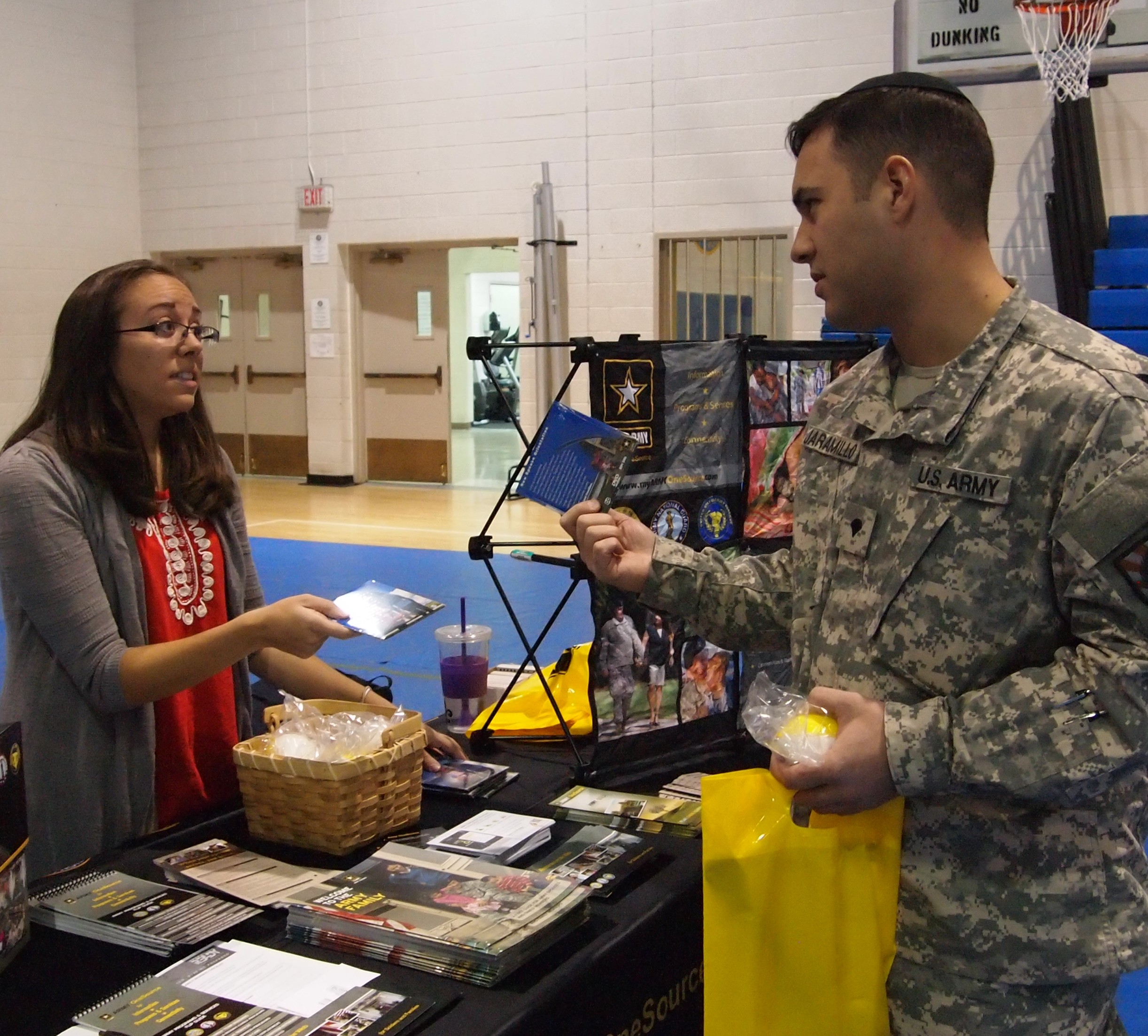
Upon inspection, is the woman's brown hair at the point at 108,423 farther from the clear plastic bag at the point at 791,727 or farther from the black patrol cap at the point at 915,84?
the black patrol cap at the point at 915,84

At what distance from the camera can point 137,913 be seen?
55.8 inches

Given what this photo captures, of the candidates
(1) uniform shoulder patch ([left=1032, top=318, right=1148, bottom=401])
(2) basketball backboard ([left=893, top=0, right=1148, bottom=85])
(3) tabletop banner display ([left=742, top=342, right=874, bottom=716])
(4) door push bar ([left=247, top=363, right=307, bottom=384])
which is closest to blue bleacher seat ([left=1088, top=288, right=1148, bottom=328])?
(2) basketball backboard ([left=893, top=0, right=1148, bottom=85])

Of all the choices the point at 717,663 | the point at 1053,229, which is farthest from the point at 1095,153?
the point at 717,663

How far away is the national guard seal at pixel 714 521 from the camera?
2.38 meters

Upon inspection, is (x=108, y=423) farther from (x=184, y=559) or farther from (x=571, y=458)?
(x=571, y=458)

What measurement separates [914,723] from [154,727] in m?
1.33

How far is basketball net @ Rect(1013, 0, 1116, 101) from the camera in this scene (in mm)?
5680

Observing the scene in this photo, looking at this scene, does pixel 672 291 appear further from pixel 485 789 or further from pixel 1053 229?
pixel 485 789

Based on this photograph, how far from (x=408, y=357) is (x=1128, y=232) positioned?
614 cm

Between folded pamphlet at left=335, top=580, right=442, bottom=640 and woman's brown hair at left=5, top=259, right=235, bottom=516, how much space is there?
0.43 meters

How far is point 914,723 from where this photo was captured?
1.15 m

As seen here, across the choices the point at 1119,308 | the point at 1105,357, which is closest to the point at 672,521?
the point at 1105,357

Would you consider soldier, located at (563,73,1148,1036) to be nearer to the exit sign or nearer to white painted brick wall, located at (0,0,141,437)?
the exit sign

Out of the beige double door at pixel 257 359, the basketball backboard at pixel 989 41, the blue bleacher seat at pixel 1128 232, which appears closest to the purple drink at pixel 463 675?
the basketball backboard at pixel 989 41
